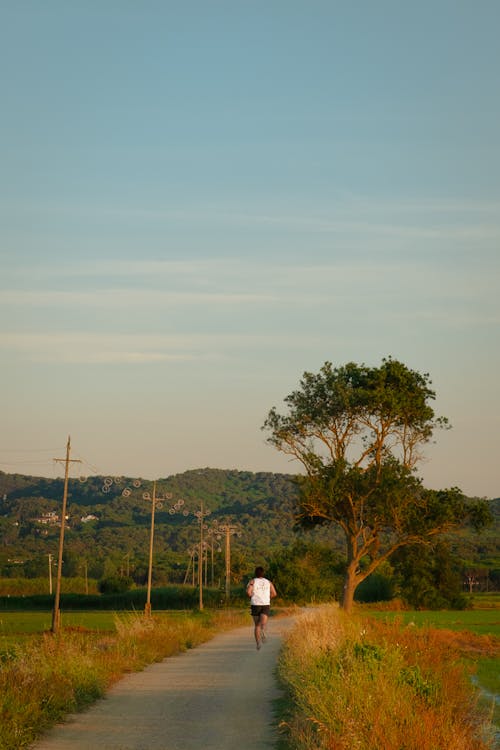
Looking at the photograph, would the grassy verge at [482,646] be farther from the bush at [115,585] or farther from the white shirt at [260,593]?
the bush at [115,585]

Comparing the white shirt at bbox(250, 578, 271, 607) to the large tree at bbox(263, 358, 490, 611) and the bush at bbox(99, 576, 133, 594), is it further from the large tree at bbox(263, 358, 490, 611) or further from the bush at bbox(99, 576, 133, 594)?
the bush at bbox(99, 576, 133, 594)

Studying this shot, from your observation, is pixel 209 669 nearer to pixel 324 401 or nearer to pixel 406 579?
pixel 324 401

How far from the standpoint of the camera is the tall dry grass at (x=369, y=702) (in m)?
9.62

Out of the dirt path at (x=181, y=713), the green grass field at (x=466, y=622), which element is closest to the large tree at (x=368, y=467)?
the green grass field at (x=466, y=622)

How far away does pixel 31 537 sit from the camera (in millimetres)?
169750

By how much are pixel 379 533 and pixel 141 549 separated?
115 metres

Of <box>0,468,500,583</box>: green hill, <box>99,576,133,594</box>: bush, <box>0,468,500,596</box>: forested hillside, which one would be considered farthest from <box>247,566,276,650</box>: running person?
<box>0,468,500,583</box>: green hill

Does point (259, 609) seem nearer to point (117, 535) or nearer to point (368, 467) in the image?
point (368, 467)

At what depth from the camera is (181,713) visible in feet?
45.3

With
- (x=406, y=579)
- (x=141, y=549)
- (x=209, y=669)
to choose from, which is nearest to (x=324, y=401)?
(x=406, y=579)

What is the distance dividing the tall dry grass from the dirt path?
546mm

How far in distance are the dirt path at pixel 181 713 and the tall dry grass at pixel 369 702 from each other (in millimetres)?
546

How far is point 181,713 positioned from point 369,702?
4.01 meters

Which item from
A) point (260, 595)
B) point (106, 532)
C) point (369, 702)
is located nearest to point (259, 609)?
point (260, 595)
